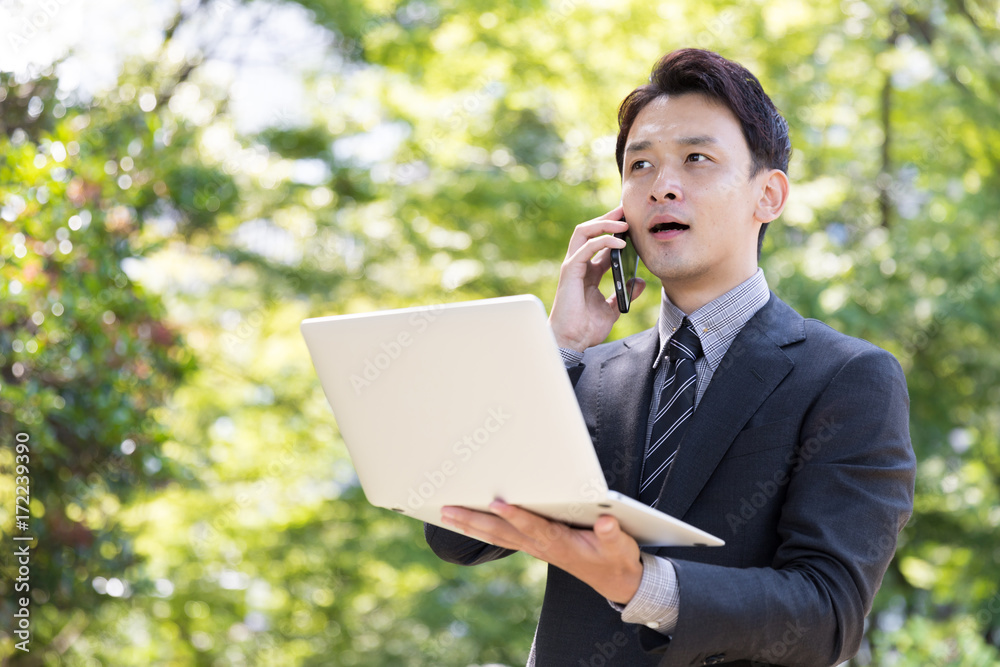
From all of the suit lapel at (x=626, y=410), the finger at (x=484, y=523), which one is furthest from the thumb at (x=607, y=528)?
the suit lapel at (x=626, y=410)

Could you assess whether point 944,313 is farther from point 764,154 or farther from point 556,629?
point 556,629

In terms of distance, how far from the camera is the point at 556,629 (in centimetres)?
148

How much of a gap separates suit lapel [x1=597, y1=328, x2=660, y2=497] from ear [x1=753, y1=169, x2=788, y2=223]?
0.31 meters

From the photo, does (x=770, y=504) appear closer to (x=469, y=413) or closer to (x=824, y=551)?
(x=824, y=551)

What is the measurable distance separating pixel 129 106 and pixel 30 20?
46.6 inches

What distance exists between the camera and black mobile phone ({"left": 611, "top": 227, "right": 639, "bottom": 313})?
172 cm

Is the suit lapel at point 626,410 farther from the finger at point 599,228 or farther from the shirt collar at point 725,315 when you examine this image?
the finger at point 599,228

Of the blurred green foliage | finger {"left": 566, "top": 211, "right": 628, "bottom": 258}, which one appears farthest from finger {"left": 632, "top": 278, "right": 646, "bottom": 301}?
the blurred green foliage

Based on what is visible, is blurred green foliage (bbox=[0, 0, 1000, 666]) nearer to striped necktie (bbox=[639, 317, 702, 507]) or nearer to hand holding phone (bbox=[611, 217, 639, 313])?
hand holding phone (bbox=[611, 217, 639, 313])

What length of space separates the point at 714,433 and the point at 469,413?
1.63ft

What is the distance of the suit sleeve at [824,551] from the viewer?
1167mm

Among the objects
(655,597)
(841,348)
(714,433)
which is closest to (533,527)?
(655,597)

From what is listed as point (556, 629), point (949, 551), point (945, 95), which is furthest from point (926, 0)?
point (556, 629)

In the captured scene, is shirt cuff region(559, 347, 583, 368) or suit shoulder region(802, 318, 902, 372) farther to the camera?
shirt cuff region(559, 347, 583, 368)
